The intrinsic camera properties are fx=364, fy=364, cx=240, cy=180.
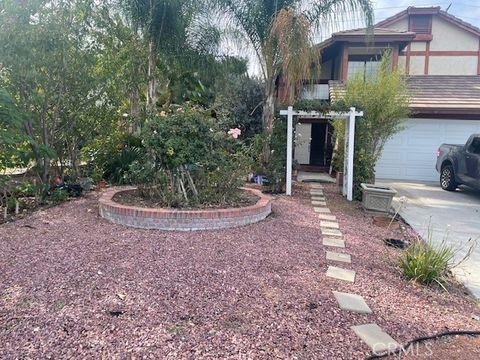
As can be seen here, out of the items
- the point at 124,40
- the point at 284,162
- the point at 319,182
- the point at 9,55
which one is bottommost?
the point at 319,182

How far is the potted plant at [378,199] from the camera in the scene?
7.05 metres

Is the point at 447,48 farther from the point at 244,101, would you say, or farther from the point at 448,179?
the point at 244,101

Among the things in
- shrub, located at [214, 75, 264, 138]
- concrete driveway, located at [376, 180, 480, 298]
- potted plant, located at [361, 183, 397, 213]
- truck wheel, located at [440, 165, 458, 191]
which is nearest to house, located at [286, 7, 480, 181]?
shrub, located at [214, 75, 264, 138]

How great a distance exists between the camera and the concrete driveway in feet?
14.6

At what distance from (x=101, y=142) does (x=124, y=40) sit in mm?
2521

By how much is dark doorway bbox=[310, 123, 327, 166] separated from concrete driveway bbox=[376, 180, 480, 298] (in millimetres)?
3864

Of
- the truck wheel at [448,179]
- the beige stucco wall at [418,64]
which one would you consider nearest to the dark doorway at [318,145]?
the truck wheel at [448,179]

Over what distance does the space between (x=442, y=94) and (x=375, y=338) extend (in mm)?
12899

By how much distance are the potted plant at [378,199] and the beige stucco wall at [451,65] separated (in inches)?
488

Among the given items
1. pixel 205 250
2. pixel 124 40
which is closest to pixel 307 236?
pixel 205 250

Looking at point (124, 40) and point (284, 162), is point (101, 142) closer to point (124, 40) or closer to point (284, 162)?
point (124, 40)

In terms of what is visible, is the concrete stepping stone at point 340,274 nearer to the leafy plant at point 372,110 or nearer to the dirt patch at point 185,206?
the dirt patch at point 185,206

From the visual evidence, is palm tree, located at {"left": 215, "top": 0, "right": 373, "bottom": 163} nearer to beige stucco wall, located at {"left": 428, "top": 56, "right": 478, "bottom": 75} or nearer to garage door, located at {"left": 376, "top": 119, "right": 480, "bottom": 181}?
garage door, located at {"left": 376, "top": 119, "right": 480, "bottom": 181}

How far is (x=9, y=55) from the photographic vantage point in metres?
6.29
